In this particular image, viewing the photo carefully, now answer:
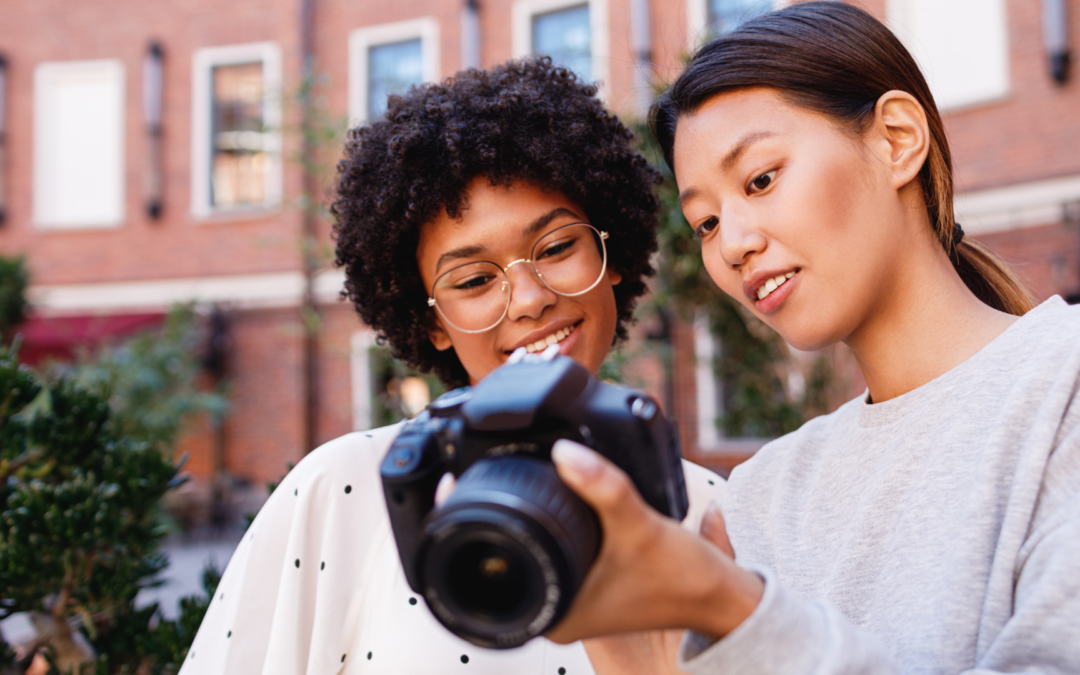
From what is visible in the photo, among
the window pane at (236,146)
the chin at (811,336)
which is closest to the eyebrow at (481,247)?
the chin at (811,336)

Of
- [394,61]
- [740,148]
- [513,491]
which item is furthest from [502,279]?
[394,61]

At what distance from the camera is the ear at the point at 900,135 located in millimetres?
1263

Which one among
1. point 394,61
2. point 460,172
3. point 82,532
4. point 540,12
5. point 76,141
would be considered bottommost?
point 82,532

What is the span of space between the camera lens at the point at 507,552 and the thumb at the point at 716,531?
23cm

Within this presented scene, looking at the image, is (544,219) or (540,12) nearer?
(544,219)

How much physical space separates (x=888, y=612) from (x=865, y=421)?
0.34 m

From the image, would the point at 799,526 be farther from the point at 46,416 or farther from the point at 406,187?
the point at 46,416

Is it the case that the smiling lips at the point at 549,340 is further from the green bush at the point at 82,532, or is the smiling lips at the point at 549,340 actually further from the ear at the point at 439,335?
the green bush at the point at 82,532

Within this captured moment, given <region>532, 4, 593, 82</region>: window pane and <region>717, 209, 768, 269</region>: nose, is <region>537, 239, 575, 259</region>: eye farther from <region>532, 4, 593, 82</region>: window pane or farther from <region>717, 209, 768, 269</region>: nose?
<region>532, 4, 593, 82</region>: window pane

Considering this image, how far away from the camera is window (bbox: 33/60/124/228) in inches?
445

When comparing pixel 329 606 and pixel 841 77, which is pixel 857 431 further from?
pixel 329 606

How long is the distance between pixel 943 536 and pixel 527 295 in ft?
2.77

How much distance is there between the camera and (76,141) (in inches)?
450

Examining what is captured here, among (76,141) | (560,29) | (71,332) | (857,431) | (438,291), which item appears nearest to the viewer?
(857,431)
